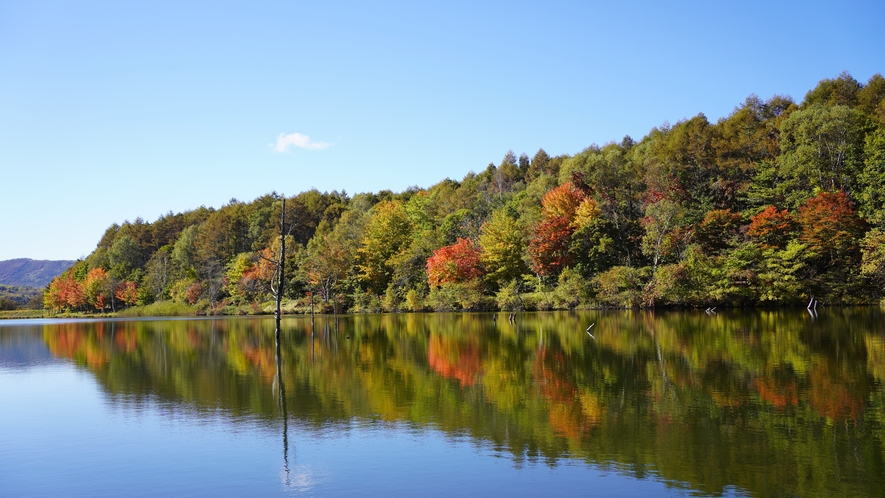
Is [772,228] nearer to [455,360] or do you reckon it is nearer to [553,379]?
[455,360]

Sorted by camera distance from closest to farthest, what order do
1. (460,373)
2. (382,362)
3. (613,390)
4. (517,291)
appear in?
(613,390)
(460,373)
(382,362)
(517,291)

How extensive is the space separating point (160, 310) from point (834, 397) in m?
88.3

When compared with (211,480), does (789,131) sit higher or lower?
higher

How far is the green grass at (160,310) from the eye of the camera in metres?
86.9

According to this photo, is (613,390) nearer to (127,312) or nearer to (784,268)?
(784,268)

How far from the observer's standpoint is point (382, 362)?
22.3 m

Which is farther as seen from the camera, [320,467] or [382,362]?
[382,362]

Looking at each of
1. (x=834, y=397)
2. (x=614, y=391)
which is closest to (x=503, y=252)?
(x=614, y=391)

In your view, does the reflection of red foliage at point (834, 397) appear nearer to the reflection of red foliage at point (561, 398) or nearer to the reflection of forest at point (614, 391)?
the reflection of forest at point (614, 391)

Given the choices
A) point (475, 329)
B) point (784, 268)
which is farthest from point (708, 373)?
point (784, 268)

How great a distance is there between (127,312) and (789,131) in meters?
82.3

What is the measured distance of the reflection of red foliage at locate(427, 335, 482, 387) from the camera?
18.5 meters

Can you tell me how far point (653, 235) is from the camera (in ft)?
186

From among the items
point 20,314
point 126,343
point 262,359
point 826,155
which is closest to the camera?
point 262,359
